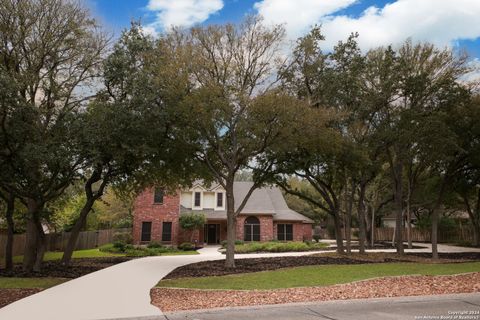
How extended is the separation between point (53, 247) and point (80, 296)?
21.6 meters

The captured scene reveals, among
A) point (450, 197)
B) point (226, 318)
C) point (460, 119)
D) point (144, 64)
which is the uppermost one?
point (144, 64)

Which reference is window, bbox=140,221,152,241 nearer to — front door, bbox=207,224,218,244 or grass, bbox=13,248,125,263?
front door, bbox=207,224,218,244

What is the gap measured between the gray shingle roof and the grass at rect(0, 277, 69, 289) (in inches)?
883

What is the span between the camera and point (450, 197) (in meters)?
35.8

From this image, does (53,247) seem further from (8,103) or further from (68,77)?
(8,103)

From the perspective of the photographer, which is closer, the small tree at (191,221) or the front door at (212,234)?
the small tree at (191,221)

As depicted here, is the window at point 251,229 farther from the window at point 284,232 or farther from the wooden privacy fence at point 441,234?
the wooden privacy fence at point 441,234

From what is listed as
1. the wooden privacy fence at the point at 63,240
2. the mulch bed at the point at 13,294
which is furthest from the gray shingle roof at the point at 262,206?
the mulch bed at the point at 13,294

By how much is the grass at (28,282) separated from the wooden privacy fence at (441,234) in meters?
39.1

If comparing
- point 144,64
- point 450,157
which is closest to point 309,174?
point 450,157

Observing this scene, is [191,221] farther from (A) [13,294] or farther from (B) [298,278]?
(A) [13,294]

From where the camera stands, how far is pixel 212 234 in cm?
3844

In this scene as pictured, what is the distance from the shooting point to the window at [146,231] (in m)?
34.9

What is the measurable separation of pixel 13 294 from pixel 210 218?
83.3 ft
